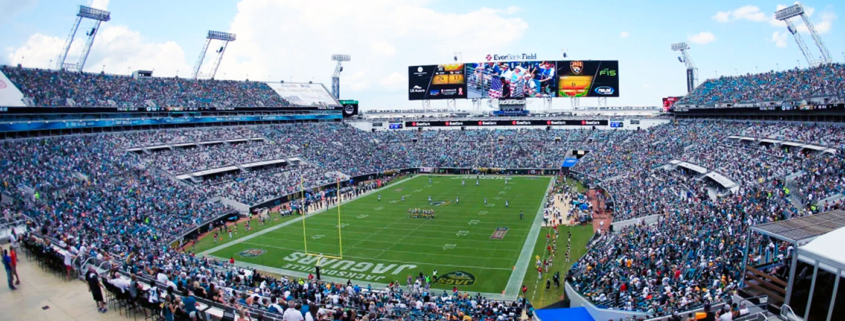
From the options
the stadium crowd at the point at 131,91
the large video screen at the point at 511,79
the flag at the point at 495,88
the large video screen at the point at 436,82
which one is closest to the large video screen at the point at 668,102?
the large video screen at the point at 511,79

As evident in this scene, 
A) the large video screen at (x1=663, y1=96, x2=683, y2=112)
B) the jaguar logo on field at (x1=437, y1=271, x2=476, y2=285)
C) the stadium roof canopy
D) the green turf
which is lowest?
the jaguar logo on field at (x1=437, y1=271, x2=476, y2=285)

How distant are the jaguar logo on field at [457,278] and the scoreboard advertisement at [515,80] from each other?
43247 millimetres

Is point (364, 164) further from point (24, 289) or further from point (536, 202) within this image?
point (24, 289)

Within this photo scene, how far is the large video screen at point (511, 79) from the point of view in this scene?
60.9m

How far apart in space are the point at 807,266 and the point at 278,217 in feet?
105

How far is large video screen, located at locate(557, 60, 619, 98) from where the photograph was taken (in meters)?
59.5

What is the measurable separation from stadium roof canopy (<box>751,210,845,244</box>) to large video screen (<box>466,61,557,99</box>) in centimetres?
5434

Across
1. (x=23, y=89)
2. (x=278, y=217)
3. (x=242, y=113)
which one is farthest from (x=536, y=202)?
(x=23, y=89)

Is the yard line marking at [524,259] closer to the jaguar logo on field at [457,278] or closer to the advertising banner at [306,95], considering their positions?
the jaguar logo on field at [457,278]

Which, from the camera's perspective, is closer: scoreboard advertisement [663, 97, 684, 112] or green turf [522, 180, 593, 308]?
green turf [522, 180, 593, 308]

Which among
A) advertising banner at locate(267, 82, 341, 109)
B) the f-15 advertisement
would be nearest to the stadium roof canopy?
the f-15 advertisement

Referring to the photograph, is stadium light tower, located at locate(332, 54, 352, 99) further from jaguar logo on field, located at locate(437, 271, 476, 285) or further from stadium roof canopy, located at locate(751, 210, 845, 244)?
stadium roof canopy, located at locate(751, 210, 845, 244)

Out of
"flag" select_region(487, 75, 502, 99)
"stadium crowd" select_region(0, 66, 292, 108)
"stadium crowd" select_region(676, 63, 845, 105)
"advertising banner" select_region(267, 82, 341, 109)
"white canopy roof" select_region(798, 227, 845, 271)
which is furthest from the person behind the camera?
"advertising banner" select_region(267, 82, 341, 109)

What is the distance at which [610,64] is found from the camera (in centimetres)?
5938
